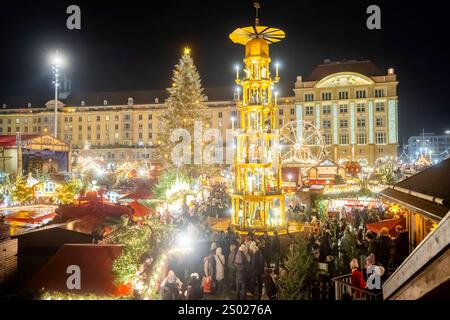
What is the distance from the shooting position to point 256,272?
8.44m

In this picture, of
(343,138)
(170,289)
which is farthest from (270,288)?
(343,138)

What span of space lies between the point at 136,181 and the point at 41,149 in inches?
446

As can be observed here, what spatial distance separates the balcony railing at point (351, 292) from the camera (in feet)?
19.3

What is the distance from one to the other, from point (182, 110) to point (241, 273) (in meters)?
22.3

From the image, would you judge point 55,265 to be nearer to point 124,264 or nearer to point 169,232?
point 124,264

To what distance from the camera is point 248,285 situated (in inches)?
340

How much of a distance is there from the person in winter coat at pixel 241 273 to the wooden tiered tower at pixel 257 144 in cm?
544

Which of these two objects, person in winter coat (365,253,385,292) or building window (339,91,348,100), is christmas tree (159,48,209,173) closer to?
person in winter coat (365,253,385,292)

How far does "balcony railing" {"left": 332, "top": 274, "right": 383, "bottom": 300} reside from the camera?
5.89m

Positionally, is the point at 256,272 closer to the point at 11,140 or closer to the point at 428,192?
the point at 428,192

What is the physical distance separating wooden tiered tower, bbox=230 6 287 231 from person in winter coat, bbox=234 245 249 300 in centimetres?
544

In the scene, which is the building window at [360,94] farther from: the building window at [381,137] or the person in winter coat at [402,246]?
the person in winter coat at [402,246]

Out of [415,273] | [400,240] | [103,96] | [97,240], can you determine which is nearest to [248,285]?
[97,240]
